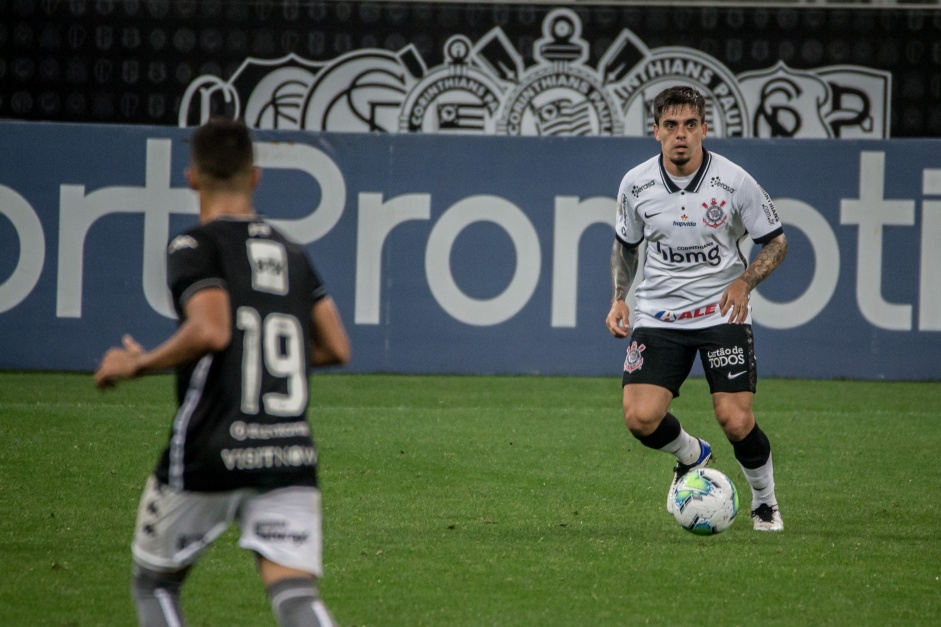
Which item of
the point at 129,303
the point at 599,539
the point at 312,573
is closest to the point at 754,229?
the point at 599,539

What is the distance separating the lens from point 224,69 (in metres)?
14.1

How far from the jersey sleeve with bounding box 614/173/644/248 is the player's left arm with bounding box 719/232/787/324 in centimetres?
58

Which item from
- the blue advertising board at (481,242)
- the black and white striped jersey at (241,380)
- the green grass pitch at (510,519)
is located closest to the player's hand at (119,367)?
the black and white striped jersey at (241,380)

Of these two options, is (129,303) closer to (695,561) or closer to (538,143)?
(538,143)

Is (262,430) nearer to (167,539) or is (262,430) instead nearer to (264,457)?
(264,457)

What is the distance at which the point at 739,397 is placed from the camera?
6332 mm

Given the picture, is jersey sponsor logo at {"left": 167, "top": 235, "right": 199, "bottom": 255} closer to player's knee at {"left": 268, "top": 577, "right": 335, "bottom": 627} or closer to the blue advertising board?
player's knee at {"left": 268, "top": 577, "right": 335, "bottom": 627}

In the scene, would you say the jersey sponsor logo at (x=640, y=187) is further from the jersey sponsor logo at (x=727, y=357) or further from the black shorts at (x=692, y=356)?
the jersey sponsor logo at (x=727, y=357)

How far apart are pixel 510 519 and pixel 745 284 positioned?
5.30 feet

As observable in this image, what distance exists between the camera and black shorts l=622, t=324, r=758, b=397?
6367 millimetres

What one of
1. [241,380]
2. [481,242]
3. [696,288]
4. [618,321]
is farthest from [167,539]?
[481,242]

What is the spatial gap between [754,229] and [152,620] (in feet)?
12.8

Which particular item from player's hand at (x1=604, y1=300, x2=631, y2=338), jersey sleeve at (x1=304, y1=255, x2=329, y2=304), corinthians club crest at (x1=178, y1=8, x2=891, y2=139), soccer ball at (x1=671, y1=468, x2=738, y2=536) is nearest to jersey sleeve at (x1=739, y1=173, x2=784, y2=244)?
player's hand at (x1=604, y1=300, x2=631, y2=338)

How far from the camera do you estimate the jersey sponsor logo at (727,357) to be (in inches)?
251
